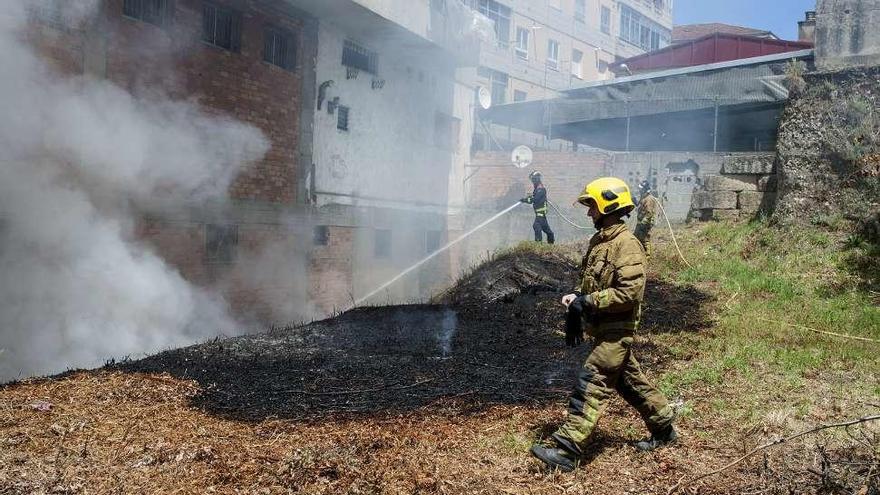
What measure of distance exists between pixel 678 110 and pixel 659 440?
1677 cm

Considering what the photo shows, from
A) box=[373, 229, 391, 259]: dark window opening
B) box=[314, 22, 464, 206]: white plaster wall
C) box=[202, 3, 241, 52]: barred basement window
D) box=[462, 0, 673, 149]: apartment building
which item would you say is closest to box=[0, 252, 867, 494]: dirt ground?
box=[202, 3, 241, 52]: barred basement window

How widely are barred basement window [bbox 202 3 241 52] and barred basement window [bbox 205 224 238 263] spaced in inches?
141

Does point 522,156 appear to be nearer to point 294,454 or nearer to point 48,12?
point 48,12

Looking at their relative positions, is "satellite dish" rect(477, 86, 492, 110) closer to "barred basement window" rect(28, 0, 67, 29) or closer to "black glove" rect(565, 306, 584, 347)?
"barred basement window" rect(28, 0, 67, 29)

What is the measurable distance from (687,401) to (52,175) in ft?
30.2

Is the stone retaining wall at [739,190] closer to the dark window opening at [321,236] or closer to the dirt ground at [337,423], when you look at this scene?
the dirt ground at [337,423]

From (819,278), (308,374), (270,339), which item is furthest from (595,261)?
(819,278)

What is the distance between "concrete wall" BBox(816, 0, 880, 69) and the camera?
10133mm

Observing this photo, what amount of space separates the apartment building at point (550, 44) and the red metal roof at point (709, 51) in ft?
13.0

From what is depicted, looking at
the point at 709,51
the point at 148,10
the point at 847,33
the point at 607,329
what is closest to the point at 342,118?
the point at 148,10

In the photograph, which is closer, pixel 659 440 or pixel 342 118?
pixel 659 440

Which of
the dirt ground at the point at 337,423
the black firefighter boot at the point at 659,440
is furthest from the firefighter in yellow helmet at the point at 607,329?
the dirt ground at the point at 337,423

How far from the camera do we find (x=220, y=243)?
12.8 metres

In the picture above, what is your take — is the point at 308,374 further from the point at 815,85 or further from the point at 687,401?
the point at 815,85
